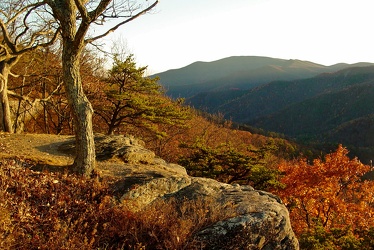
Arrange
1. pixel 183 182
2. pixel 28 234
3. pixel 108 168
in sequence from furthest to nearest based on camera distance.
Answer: pixel 108 168 → pixel 183 182 → pixel 28 234

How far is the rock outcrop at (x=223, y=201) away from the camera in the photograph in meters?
5.98

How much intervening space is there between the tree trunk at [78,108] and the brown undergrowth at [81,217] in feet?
2.04

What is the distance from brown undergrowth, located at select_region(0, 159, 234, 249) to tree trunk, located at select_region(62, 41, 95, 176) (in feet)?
2.04

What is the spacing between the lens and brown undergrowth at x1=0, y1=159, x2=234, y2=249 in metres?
5.23

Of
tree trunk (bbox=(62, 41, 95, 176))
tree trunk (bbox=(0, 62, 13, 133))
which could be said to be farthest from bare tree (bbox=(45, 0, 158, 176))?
tree trunk (bbox=(0, 62, 13, 133))

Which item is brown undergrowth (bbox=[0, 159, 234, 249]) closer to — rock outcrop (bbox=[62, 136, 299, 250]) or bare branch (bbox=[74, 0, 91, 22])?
rock outcrop (bbox=[62, 136, 299, 250])

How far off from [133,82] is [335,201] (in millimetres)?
18856

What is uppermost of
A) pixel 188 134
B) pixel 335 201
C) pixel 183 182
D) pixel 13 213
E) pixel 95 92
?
pixel 95 92

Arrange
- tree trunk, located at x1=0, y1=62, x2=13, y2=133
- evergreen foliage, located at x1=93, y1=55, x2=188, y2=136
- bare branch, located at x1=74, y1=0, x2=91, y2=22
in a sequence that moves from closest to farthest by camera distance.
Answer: bare branch, located at x1=74, y1=0, x2=91, y2=22 < tree trunk, located at x1=0, y1=62, x2=13, y2=133 < evergreen foliage, located at x1=93, y1=55, x2=188, y2=136

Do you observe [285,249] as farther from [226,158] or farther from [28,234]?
[226,158]

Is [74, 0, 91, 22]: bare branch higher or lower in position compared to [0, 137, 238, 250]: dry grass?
higher

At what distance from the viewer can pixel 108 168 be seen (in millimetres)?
9312

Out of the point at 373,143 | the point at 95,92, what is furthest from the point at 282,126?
the point at 95,92

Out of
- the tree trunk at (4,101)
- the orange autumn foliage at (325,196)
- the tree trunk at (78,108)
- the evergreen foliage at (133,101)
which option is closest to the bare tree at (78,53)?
the tree trunk at (78,108)
